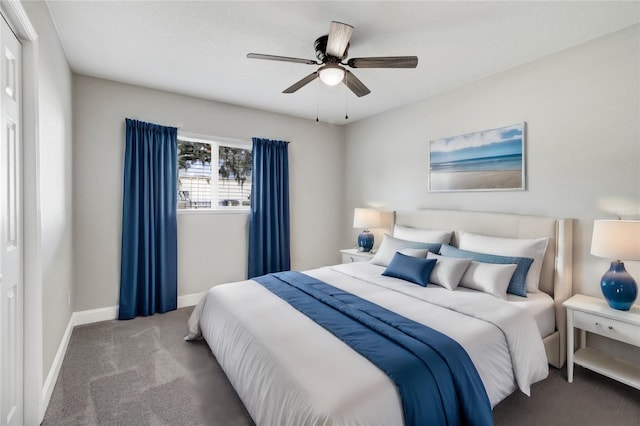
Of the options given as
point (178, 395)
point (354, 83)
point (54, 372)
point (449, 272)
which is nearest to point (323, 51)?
point (354, 83)

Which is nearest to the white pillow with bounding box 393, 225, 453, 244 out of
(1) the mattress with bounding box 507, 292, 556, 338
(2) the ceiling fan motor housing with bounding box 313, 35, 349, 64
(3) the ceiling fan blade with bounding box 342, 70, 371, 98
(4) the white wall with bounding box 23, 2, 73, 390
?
(1) the mattress with bounding box 507, 292, 556, 338

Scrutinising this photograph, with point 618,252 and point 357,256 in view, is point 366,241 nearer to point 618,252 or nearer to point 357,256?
point 357,256

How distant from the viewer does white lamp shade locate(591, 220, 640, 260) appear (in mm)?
2066

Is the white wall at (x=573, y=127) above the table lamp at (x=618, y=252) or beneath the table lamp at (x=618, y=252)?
above

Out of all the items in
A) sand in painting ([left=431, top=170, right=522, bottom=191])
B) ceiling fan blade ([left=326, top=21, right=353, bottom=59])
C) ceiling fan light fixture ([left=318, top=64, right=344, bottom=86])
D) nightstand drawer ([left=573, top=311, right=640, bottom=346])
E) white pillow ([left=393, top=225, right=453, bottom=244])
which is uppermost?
ceiling fan blade ([left=326, top=21, right=353, bottom=59])

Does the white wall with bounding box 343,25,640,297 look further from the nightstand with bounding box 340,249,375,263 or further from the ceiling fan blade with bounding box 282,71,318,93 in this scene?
the ceiling fan blade with bounding box 282,71,318,93

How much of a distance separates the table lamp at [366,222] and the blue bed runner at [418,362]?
2.17 metres

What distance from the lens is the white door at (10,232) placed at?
150 cm

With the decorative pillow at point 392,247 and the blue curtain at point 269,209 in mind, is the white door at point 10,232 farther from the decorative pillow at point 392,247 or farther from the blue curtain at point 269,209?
the decorative pillow at point 392,247

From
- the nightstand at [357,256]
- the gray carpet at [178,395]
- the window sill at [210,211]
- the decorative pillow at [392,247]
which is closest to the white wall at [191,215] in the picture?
the window sill at [210,211]

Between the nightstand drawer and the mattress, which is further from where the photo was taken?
the mattress

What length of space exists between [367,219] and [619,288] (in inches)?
99.8

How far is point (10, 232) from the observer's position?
5.35 ft

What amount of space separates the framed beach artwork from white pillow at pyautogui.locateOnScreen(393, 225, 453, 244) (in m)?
0.56
